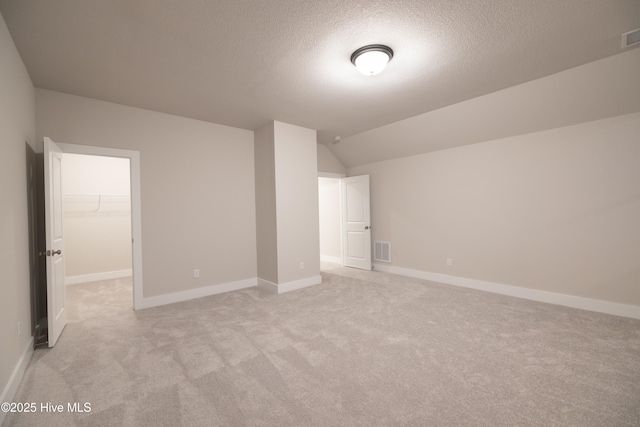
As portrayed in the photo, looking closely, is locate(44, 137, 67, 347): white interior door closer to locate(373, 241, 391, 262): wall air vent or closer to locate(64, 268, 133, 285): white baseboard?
locate(64, 268, 133, 285): white baseboard

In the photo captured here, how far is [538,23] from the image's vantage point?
6.89ft

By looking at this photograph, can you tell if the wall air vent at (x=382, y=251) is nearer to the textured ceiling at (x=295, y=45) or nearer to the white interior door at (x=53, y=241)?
the textured ceiling at (x=295, y=45)

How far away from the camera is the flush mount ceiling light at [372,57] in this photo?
237 centimetres

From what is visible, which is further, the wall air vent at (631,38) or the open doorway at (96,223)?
the open doorway at (96,223)

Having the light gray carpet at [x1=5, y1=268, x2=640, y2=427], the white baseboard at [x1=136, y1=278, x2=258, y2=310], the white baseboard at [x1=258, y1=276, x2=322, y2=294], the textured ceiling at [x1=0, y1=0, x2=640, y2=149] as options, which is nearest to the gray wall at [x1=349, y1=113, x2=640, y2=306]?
the light gray carpet at [x1=5, y1=268, x2=640, y2=427]

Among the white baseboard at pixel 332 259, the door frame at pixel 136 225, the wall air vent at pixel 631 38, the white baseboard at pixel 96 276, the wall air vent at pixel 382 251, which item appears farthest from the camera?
the white baseboard at pixel 332 259

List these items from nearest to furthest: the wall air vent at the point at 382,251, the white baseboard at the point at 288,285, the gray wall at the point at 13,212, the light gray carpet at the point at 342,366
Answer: the light gray carpet at the point at 342,366 < the gray wall at the point at 13,212 < the white baseboard at the point at 288,285 < the wall air vent at the point at 382,251

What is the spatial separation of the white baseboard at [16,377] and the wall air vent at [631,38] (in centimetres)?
541

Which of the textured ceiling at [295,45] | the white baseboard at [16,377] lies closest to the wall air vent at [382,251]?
the textured ceiling at [295,45]

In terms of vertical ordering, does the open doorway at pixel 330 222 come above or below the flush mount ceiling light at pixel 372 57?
below

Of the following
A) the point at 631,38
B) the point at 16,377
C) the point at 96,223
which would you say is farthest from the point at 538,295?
the point at 96,223

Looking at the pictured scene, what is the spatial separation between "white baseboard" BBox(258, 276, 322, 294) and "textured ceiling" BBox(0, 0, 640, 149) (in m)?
2.76

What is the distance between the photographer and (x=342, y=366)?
7.17 ft

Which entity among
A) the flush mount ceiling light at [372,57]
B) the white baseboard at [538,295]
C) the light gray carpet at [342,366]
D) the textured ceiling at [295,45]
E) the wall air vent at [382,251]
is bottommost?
the light gray carpet at [342,366]
